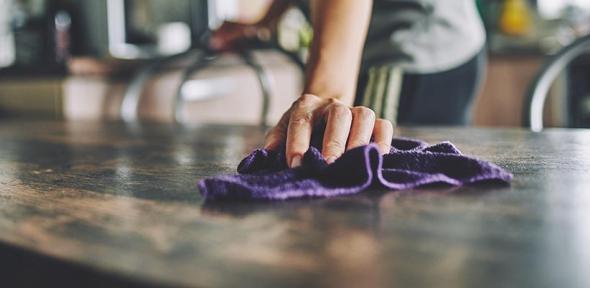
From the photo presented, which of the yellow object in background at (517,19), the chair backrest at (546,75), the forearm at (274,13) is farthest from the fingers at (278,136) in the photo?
the yellow object in background at (517,19)

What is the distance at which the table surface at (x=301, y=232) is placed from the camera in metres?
0.27

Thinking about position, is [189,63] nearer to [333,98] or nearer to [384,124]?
[333,98]

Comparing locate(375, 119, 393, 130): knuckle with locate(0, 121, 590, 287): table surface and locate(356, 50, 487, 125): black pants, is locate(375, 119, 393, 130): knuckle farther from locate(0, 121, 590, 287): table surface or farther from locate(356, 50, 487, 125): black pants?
locate(356, 50, 487, 125): black pants

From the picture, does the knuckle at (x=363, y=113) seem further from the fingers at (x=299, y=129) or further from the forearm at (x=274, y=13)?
the forearm at (x=274, y=13)

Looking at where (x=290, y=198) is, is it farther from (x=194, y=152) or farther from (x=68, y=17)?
(x=68, y=17)

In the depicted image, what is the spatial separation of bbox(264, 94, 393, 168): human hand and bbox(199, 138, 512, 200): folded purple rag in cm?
4

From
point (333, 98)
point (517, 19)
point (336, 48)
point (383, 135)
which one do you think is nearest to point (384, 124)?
point (383, 135)

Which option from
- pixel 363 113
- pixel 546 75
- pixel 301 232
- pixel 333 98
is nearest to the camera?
pixel 301 232

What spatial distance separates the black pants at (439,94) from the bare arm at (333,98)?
1.43 ft

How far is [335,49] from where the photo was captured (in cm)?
83

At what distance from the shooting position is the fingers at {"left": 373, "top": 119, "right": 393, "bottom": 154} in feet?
1.87

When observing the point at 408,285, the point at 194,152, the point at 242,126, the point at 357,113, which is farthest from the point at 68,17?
the point at 408,285

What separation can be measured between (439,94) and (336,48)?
561 mm

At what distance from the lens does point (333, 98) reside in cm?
71
